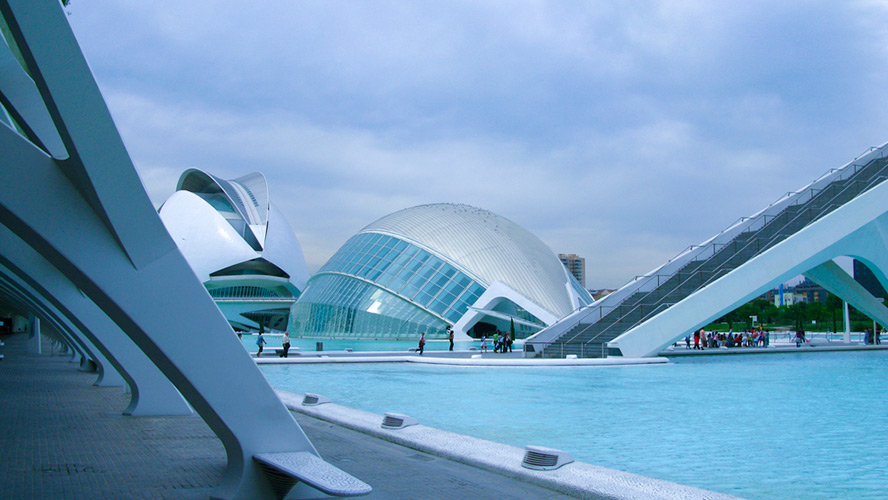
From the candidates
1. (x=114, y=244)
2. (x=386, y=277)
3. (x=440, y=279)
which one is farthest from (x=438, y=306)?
(x=114, y=244)

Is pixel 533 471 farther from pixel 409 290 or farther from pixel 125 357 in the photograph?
pixel 409 290

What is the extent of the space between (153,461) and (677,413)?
7.85 meters

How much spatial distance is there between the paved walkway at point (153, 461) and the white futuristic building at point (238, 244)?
55.8m

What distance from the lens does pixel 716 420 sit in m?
10.6

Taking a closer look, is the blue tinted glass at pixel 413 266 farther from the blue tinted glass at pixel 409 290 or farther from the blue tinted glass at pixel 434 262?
the blue tinted glass at pixel 409 290

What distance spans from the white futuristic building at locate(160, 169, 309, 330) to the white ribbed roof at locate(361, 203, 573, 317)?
27191 mm

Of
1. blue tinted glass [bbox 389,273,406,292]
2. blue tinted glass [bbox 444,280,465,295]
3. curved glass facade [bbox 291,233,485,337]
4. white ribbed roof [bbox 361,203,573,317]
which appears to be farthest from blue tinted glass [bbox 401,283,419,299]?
white ribbed roof [bbox 361,203,573,317]

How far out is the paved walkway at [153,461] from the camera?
19.0 ft

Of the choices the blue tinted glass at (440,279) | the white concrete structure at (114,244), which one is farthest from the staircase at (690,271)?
the white concrete structure at (114,244)

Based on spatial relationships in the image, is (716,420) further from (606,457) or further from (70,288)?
(70,288)

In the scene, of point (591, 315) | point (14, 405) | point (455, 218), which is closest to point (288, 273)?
point (455, 218)

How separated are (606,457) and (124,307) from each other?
567 centimetres

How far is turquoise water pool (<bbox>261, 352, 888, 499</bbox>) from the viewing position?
24.3 ft

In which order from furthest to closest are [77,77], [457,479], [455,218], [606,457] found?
1. [455,218]
2. [606,457]
3. [457,479]
4. [77,77]
